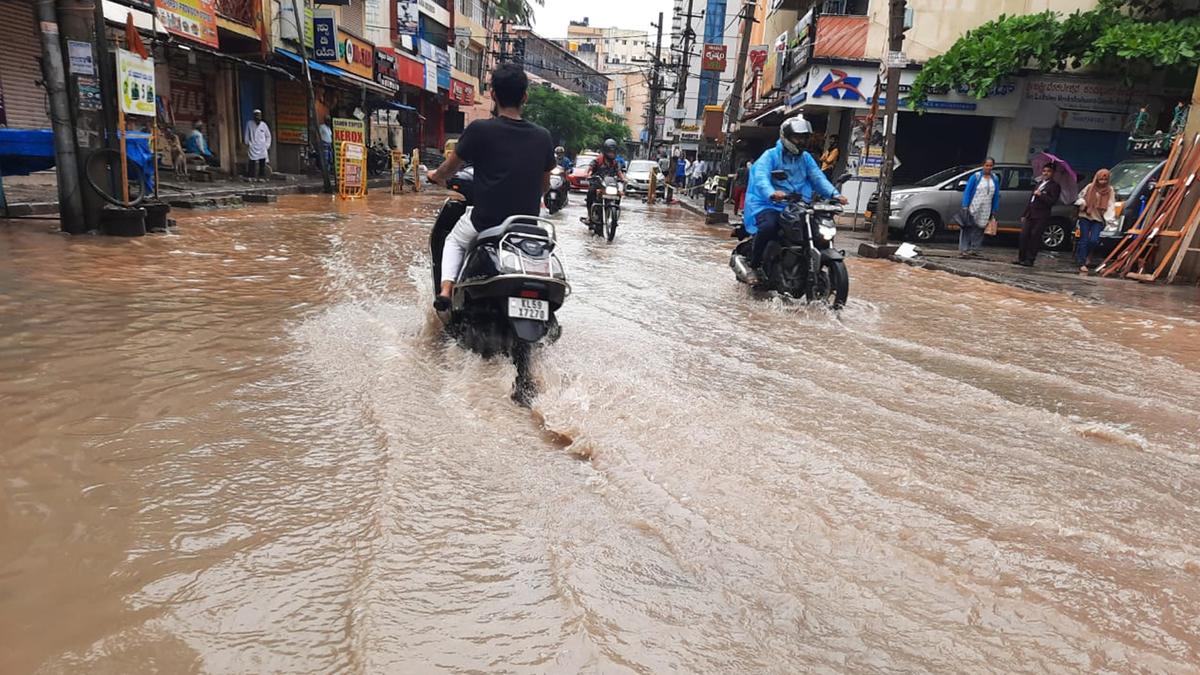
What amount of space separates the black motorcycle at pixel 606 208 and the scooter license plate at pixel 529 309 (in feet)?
26.1

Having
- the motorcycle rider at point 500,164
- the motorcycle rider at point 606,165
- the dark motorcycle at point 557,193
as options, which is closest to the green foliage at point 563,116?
the dark motorcycle at point 557,193

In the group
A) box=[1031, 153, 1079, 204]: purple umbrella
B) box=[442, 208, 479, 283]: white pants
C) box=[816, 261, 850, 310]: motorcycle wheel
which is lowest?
box=[816, 261, 850, 310]: motorcycle wheel

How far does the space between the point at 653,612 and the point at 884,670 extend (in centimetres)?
59

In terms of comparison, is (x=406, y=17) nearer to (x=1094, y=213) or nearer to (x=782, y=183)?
(x=1094, y=213)

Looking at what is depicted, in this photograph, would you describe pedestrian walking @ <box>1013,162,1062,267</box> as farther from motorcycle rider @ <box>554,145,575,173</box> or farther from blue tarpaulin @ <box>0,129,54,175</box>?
blue tarpaulin @ <box>0,129,54,175</box>

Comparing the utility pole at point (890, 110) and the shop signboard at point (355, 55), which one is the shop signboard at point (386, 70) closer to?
the shop signboard at point (355, 55)

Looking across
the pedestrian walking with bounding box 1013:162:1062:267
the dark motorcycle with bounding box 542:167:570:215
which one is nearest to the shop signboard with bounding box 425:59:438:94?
the dark motorcycle with bounding box 542:167:570:215

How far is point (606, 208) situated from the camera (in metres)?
12.0

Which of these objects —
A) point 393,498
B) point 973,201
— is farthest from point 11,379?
point 973,201

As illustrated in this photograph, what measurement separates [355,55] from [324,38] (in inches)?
129

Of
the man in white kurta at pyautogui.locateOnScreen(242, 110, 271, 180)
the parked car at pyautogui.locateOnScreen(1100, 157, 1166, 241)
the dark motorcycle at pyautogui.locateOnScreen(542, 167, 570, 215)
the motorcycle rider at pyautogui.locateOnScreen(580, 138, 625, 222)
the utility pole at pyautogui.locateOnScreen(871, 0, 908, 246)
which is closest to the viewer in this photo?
the parked car at pyautogui.locateOnScreen(1100, 157, 1166, 241)

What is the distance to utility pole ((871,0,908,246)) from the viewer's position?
11.5 meters

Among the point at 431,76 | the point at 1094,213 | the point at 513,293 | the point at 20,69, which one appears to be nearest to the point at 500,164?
the point at 513,293

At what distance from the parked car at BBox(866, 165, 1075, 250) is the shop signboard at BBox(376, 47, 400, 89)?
18.4 metres
